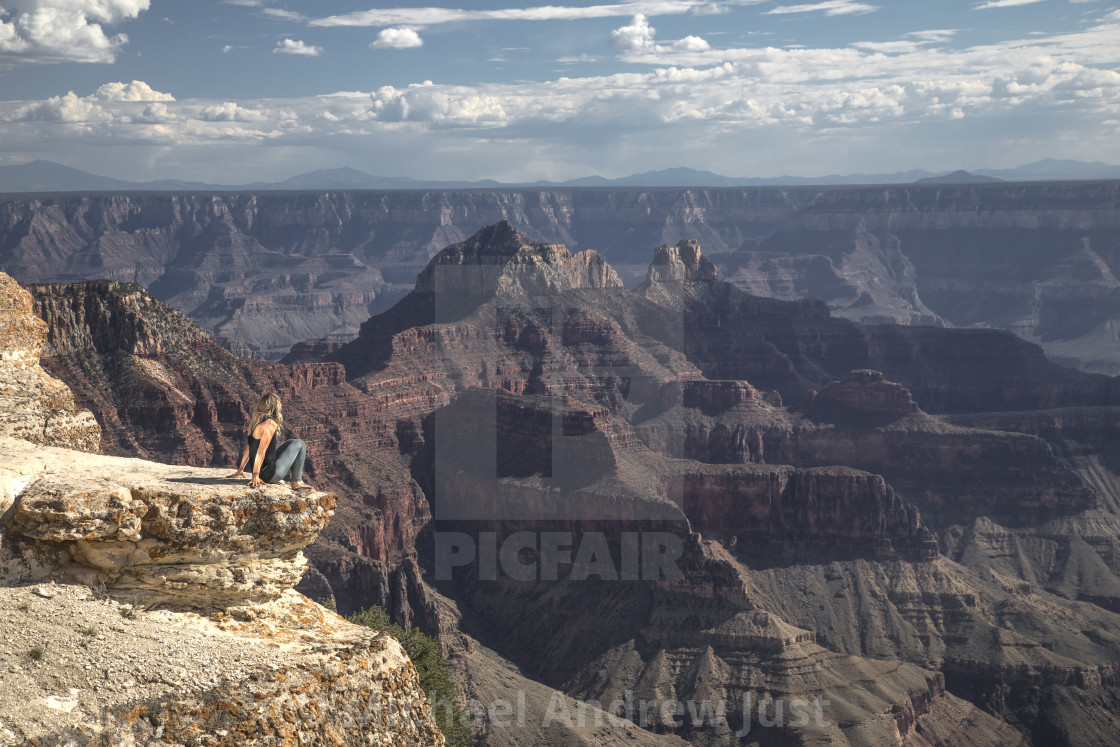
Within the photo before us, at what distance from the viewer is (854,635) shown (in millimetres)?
112438

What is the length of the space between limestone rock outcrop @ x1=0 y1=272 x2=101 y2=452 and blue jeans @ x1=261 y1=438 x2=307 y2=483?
8841 millimetres

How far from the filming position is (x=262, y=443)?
2445cm

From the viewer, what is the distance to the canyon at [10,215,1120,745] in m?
95.2

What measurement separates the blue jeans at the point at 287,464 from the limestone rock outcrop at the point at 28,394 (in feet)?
29.0

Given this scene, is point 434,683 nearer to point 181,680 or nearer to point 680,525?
point 181,680

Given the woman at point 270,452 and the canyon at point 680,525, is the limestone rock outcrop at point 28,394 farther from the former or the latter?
the canyon at point 680,525

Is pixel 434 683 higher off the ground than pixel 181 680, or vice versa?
pixel 181 680

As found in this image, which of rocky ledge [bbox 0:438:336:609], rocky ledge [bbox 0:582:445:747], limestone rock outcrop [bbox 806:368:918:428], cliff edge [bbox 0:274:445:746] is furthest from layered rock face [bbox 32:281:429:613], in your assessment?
limestone rock outcrop [bbox 806:368:918:428]

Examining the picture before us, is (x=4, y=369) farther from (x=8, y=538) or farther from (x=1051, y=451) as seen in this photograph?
(x=1051, y=451)

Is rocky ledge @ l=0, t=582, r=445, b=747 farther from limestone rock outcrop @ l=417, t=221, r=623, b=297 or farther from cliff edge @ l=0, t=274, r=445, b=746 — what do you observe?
limestone rock outcrop @ l=417, t=221, r=623, b=297

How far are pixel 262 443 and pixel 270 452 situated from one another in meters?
0.35

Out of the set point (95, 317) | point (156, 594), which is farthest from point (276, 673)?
point (95, 317)

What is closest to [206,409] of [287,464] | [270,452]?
[270,452]

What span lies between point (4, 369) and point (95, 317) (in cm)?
7808
